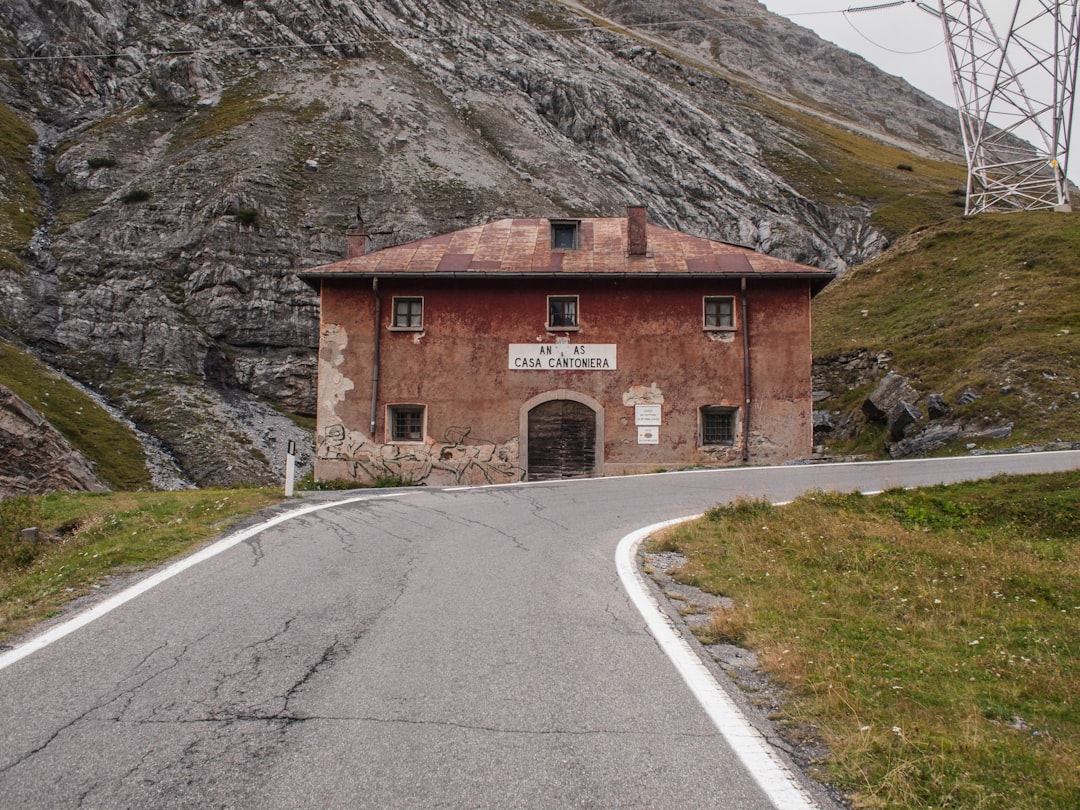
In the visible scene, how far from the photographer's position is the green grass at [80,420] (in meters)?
34.8

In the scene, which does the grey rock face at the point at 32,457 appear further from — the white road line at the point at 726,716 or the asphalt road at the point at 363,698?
the white road line at the point at 726,716

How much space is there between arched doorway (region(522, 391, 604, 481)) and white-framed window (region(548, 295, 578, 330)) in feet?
7.40

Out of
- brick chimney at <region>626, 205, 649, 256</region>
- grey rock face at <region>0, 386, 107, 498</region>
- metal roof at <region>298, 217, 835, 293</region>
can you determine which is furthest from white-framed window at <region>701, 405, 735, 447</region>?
grey rock face at <region>0, 386, 107, 498</region>

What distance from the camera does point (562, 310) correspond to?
23.4m

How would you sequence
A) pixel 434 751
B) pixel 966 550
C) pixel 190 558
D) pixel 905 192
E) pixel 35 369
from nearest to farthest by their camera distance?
pixel 434 751, pixel 190 558, pixel 966 550, pixel 35 369, pixel 905 192

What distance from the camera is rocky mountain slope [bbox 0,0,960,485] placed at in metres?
49.0

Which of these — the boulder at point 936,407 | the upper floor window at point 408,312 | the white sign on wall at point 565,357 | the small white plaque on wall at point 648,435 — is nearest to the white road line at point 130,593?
the white sign on wall at point 565,357

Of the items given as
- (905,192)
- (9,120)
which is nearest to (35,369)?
(9,120)

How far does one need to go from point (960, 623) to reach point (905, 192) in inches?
3859

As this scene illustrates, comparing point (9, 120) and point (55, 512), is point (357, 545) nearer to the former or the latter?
point (55, 512)

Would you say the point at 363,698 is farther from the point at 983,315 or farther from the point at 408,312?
the point at 983,315

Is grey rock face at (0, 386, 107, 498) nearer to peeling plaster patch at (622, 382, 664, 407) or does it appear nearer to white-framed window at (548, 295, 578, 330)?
white-framed window at (548, 295, 578, 330)

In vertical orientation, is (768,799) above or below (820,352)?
below

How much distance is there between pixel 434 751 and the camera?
353 centimetres
